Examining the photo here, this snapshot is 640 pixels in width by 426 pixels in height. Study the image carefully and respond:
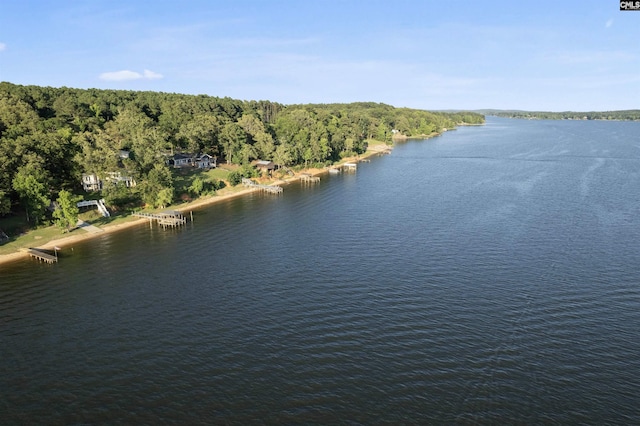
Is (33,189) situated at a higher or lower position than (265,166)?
lower

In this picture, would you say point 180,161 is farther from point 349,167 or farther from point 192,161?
point 349,167

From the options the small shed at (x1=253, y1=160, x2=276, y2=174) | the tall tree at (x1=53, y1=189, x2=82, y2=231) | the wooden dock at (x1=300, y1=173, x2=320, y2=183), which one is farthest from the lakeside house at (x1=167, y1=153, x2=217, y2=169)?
the tall tree at (x1=53, y1=189, x2=82, y2=231)

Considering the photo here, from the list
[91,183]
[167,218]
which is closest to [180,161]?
[91,183]

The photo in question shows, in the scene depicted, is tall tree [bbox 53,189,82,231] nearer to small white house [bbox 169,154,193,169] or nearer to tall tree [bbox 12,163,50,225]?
tall tree [bbox 12,163,50,225]

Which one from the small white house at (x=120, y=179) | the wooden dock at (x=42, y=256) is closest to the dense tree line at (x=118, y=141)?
the small white house at (x=120, y=179)

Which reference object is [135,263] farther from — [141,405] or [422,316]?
[422,316]

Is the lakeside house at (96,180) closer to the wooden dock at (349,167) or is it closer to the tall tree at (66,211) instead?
the tall tree at (66,211)

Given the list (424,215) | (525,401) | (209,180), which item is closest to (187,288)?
(525,401)
